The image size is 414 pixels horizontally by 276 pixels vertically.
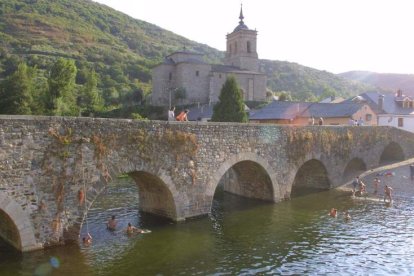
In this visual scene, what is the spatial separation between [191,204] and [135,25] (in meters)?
183

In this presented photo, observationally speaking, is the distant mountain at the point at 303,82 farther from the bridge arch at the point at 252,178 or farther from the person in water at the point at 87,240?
the person in water at the point at 87,240

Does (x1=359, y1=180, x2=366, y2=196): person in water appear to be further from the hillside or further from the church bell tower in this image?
the hillside

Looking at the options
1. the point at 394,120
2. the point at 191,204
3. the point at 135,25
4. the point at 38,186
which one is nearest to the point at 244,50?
the point at 394,120

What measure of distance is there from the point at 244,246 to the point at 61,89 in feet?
127

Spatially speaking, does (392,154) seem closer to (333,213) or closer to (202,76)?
(333,213)

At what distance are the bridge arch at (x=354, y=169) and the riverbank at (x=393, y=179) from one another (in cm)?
64

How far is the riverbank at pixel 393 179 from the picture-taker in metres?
28.7

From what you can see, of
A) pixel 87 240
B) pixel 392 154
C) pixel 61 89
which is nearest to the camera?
pixel 87 240

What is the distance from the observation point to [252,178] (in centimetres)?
2636

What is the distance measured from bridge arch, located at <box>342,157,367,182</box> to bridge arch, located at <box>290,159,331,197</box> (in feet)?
8.31

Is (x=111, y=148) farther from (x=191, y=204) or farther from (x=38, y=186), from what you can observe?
(x=191, y=204)

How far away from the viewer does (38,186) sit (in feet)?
48.4

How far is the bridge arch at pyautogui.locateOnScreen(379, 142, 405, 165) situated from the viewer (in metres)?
38.1

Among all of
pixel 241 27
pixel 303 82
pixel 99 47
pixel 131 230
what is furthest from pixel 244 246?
pixel 303 82
